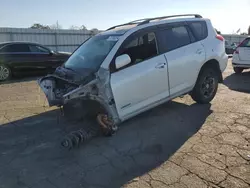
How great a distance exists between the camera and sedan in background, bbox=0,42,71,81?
10336 mm

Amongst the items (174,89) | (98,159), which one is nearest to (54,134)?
(98,159)

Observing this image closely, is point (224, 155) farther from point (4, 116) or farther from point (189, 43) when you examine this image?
point (4, 116)

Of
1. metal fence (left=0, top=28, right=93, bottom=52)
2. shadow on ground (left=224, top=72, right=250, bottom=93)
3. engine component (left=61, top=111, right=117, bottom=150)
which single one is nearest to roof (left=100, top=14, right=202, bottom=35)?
engine component (left=61, top=111, right=117, bottom=150)

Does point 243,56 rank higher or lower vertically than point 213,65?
lower

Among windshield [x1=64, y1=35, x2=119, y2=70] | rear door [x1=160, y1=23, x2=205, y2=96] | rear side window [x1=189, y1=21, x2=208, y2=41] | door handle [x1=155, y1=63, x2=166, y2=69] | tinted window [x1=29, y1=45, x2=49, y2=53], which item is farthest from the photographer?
tinted window [x1=29, y1=45, x2=49, y2=53]

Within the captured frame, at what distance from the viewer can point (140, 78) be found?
4562 millimetres

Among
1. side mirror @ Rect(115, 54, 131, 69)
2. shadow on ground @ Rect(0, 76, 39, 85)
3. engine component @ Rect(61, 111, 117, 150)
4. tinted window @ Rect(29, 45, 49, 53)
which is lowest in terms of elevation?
shadow on ground @ Rect(0, 76, 39, 85)

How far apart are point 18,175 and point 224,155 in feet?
9.22

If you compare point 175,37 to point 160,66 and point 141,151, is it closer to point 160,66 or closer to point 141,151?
point 160,66

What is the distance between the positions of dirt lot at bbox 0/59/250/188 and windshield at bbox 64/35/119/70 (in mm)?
1214

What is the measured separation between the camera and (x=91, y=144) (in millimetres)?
4250

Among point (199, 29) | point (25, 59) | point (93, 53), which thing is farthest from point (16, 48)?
point (199, 29)

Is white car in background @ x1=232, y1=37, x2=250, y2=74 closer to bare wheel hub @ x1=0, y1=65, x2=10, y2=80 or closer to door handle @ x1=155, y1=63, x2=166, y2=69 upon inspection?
door handle @ x1=155, y1=63, x2=166, y2=69

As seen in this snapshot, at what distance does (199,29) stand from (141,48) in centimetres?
186
